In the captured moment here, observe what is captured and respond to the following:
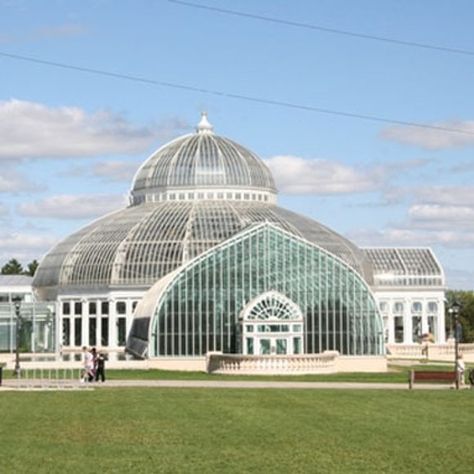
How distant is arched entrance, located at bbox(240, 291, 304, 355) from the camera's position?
72.6 m

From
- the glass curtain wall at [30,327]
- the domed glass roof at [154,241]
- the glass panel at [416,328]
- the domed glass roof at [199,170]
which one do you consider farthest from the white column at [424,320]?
the glass curtain wall at [30,327]

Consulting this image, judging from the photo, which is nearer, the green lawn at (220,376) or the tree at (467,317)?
the green lawn at (220,376)

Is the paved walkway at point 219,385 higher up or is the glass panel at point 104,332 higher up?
the glass panel at point 104,332

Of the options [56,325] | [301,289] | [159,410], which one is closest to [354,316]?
[301,289]

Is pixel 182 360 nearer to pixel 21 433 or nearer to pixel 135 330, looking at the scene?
pixel 135 330

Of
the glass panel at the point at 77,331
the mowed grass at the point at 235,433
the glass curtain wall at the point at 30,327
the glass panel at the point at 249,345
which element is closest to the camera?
the mowed grass at the point at 235,433

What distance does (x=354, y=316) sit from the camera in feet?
246

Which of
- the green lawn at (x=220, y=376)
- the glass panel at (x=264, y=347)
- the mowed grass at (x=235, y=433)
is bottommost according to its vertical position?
the mowed grass at (x=235, y=433)

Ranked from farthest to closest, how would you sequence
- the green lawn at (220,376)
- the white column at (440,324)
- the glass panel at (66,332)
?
1. the white column at (440,324)
2. the glass panel at (66,332)
3. the green lawn at (220,376)

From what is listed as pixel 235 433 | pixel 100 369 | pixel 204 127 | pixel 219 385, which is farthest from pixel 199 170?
pixel 235 433

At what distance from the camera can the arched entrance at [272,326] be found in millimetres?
72625

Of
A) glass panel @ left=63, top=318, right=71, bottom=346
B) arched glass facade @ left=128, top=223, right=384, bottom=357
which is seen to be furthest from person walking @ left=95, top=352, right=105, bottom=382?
glass panel @ left=63, top=318, right=71, bottom=346

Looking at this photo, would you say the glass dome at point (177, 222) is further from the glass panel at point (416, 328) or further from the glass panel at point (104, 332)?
the glass panel at point (416, 328)

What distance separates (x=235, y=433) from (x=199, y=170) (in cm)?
7759
